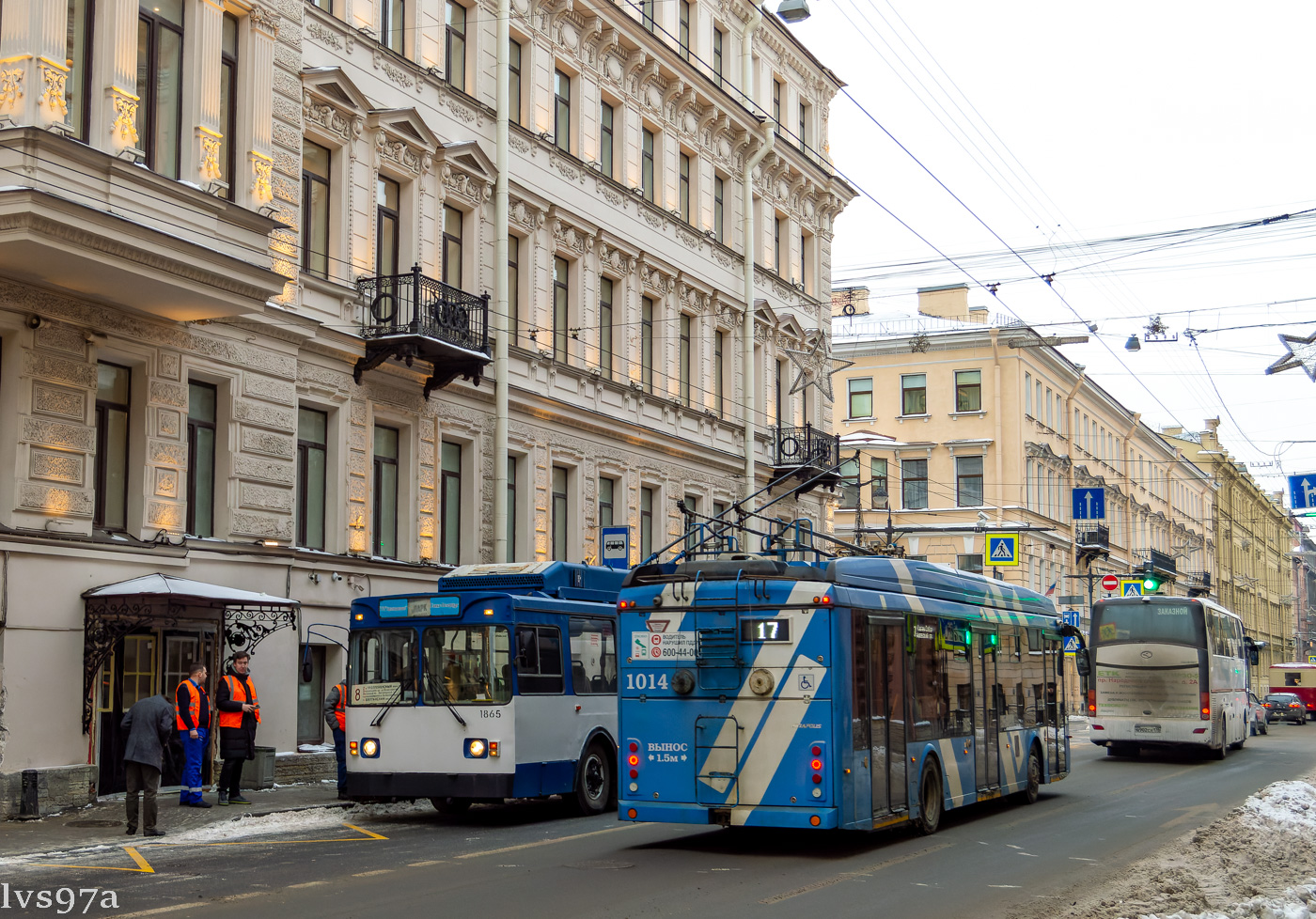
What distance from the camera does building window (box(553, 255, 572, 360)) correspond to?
99.2ft

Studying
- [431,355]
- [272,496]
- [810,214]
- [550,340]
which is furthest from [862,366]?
[272,496]

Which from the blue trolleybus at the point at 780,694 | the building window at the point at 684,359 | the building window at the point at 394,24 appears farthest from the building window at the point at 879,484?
the blue trolleybus at the point at 780,694

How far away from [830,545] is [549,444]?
790 inches

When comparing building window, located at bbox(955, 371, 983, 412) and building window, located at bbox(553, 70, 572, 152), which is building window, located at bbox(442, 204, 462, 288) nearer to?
building window, located at bbox(553, 70, 572, 152)

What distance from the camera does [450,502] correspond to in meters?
27.1

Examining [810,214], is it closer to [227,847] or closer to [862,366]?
[862,366]

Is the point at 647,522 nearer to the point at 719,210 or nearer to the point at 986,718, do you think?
the point at 719,210

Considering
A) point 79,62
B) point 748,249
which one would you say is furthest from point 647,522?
point 79,62

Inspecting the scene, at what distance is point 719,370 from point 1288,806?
2260 centimetres

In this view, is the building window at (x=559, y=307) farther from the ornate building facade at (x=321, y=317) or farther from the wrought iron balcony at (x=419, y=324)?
the wrought iron balcony at (x=419, y=324)

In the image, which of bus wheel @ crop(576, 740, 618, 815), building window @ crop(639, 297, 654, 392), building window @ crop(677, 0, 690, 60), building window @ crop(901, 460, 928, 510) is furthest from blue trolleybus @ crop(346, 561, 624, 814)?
building window @ crop(901, 460, 928, 510)

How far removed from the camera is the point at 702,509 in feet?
119

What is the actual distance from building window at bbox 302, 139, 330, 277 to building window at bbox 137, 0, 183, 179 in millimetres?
3594

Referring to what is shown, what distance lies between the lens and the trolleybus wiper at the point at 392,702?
1712cm
